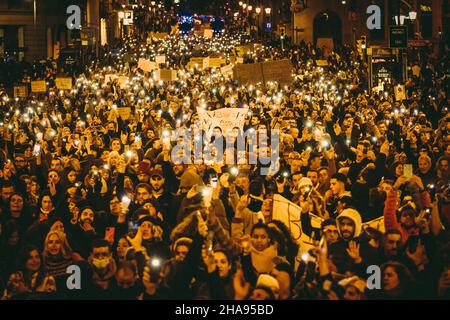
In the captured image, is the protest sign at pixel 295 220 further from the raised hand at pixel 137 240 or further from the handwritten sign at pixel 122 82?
the handwritten sign at pixel 122 82

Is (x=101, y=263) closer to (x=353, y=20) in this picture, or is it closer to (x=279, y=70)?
(x=279, y=70)

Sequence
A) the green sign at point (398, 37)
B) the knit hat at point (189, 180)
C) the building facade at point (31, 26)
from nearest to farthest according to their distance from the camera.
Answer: the knit hat at point (189, 180) → the green sign at point (398, 37) → the building facade at point (31, 26)

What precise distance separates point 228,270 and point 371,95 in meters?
18.0

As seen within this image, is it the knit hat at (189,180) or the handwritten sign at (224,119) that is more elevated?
the handwritten sign at (224,119)

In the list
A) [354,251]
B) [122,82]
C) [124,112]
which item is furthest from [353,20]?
[354,251]

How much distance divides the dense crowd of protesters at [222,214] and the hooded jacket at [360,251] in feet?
0.06

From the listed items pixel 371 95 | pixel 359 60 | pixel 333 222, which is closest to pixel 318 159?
pixel 333 222

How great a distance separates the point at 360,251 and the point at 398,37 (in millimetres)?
16696

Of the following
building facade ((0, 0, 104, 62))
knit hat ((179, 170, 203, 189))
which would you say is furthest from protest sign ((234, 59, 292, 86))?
building facade ((0, 0, 104, 62))

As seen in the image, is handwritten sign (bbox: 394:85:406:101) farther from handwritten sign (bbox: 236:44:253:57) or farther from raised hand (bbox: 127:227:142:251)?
handwritten sign (bbox: 236:44:253:57)

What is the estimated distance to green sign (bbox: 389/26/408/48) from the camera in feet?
78.7

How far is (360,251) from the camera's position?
322 inches

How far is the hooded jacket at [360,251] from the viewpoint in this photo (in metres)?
7.66

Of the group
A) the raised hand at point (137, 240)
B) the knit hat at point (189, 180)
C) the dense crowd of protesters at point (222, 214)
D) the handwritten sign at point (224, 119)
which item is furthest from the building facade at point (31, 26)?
the raised hand at point (137, 240)
